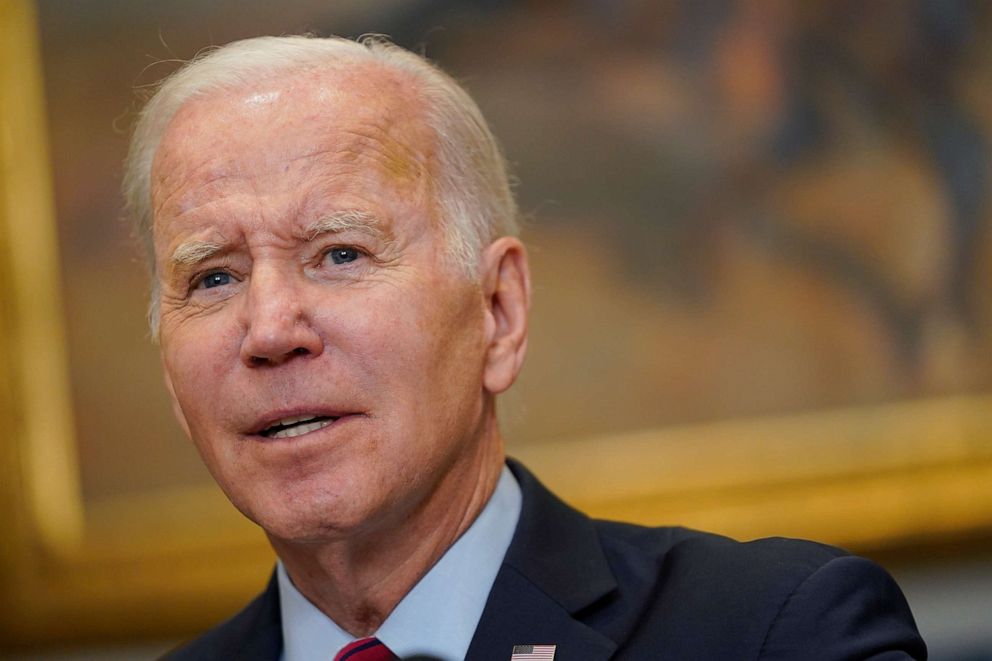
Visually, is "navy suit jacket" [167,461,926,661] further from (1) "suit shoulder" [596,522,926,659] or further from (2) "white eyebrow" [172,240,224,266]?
(2) "white eyebrow" [172,240,224,266]

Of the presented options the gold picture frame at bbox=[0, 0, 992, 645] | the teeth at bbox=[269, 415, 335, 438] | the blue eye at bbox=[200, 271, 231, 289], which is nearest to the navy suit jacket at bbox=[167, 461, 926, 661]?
the teeth at bbox=[269, 415, 335, 438]

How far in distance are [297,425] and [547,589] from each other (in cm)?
57

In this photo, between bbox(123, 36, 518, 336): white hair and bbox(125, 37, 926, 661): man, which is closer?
bbox(125, 37, 926, 661): man

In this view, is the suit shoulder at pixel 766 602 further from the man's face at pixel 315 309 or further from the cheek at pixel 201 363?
the cheek at pixel 201 363

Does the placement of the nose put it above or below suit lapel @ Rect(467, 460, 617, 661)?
above

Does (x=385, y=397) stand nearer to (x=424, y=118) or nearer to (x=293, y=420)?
(x=293, y=420)

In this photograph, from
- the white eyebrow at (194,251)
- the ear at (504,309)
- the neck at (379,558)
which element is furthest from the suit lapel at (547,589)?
the white eyebrow at (194,251)

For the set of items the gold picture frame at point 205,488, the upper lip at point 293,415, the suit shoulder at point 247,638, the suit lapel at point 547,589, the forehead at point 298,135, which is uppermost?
the forehead at point 298,135

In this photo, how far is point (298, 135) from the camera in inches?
99.9

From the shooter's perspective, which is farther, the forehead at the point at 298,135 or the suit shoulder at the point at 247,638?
the suit shoulder at the point at 247,638

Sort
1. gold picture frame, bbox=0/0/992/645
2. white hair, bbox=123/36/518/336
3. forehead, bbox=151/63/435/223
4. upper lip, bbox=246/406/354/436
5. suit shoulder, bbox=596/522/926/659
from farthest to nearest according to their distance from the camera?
gold picture frame, bbox=0/0/992/645, white hair, bbox=123/36/518/336, forehead, bbox=151/63/435/223, upper lip, bbox=246/406/354/436, suit shoulder, bbox=596/522/926/659

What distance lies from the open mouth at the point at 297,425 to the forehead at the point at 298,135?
1.45 ft

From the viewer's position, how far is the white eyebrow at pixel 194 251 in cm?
256

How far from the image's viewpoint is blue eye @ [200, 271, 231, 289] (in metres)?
→ 2.61
